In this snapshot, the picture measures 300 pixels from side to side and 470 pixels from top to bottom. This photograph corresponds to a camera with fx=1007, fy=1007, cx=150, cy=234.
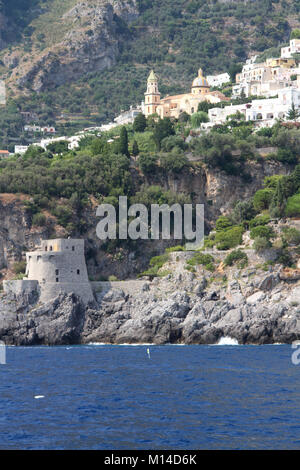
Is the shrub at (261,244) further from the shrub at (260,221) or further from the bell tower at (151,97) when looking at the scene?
the bell tower at (151,97)

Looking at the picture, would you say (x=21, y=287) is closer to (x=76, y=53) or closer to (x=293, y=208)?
(x=293, y=208)

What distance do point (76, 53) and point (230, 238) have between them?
230 ft

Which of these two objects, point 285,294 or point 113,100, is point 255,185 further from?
point 113,100

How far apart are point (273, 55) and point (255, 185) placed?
4527 cm

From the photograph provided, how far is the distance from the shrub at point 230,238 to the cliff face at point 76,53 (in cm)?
6756

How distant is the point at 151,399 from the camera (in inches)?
1725

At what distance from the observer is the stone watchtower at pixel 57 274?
68.8m

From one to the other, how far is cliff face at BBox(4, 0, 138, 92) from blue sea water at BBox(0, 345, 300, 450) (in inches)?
3233

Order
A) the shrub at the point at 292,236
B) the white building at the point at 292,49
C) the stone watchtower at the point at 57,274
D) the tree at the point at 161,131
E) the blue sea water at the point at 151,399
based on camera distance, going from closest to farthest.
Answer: the blue sea water at the point at 151,399 → the stone watchtower at the point at 57,274 → the shrub at the point at 292,236 → the tree at the point at 161,131 → the white building at the point at 292,49

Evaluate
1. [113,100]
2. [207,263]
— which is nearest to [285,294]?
[207,263]

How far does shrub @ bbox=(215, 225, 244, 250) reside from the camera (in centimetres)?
7500

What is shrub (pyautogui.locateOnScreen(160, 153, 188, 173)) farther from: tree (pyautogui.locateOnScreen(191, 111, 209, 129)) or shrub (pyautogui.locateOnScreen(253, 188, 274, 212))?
tree (pyautogui.locateOnScreen(191, 111, 209, 129))

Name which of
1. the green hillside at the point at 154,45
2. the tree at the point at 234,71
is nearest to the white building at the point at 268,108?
the tree at the point at 234,71

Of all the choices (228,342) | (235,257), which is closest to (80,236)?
(235,257)
